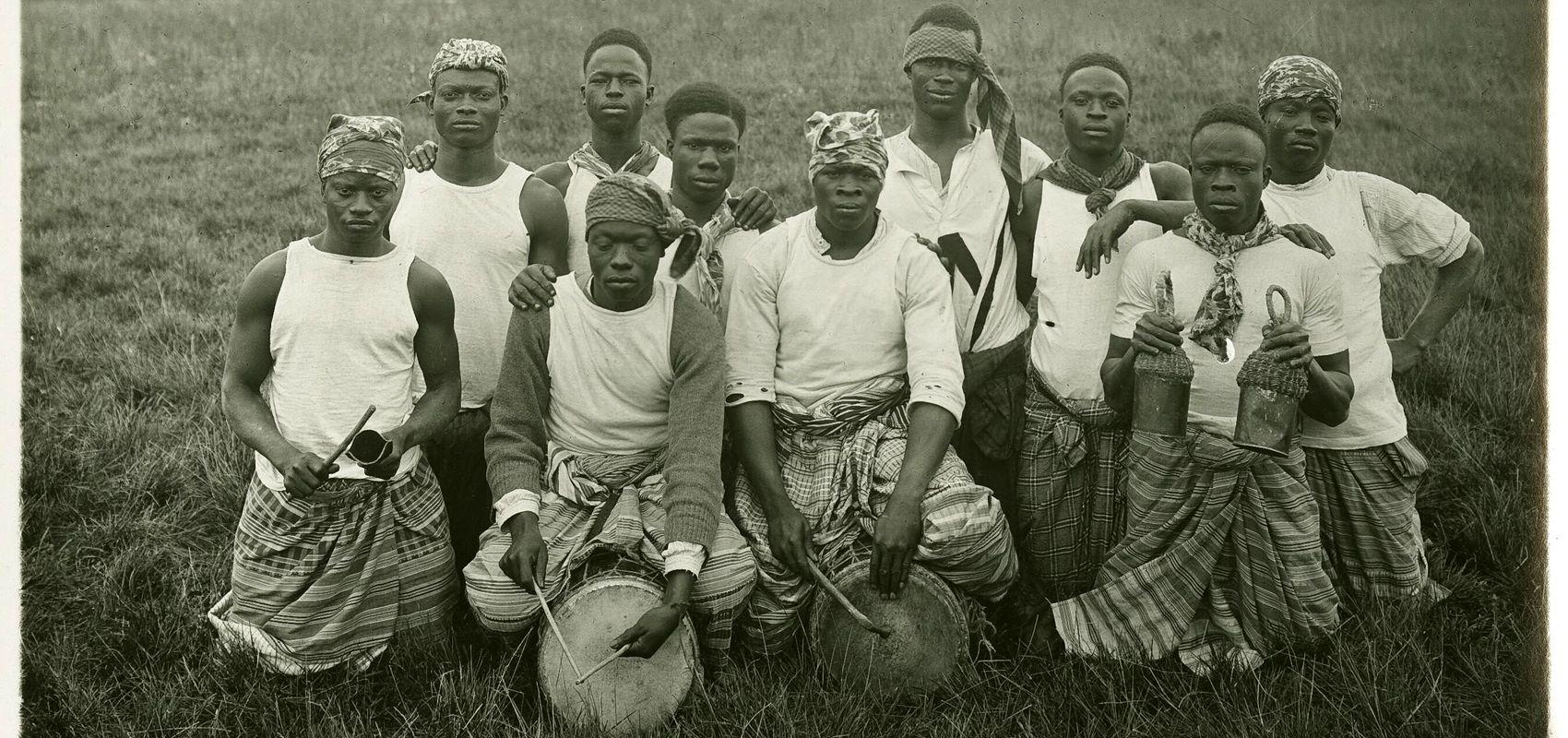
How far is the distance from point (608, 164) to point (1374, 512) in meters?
3.02

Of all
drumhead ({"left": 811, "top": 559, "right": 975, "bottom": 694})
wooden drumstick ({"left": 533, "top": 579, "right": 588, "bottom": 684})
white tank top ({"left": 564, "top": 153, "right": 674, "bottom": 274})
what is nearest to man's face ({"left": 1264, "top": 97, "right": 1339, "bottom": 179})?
drumhead ({"left": 811, "top": 559, "right": 975, "bottom": 694})

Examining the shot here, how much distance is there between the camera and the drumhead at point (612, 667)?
3299 mm

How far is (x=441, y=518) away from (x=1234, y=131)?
288cm

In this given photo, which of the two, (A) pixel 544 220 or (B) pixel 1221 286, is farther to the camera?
(A) pixel 544 220

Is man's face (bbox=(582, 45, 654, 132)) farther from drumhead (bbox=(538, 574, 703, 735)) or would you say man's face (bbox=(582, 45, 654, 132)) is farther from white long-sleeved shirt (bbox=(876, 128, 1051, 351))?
drumhead (bbox=(538, 574, 703, 735))

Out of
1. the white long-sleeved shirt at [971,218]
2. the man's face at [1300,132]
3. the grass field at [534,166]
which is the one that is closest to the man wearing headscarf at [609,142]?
the white long-sleeved shirt at [971,218]

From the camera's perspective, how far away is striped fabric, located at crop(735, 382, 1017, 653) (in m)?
3.59

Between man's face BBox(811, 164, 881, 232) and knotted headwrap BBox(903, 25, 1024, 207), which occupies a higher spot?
knotted headwrap BBox(903, 25, 1024, 207)

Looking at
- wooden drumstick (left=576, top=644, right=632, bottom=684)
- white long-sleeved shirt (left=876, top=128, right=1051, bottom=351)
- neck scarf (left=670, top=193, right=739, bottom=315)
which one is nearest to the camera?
wooden drumstick (left=576, top=644, right=632, bottom=684)

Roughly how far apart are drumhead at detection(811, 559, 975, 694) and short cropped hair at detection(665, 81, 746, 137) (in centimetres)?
170

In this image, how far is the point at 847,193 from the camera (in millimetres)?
3717

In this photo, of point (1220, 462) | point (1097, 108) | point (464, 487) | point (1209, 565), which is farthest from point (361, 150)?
point (1209, 565)

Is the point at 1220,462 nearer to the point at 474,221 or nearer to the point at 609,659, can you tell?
the point at 609,659

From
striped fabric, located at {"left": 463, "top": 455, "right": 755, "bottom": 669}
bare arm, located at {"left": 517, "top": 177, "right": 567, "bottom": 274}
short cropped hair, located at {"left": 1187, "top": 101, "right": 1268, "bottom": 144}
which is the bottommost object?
striped fabric, located at {"left": 463, "top": 455, "right": 755, "bottom": 669}
